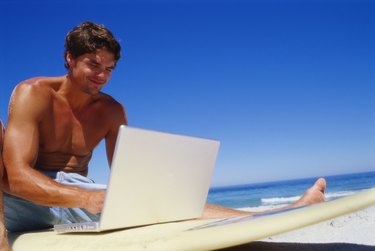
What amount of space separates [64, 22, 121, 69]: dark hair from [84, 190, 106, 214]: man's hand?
896 millimetres

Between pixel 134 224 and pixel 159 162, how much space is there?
0.78 feet

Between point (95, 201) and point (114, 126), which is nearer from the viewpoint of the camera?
point (95, 201)

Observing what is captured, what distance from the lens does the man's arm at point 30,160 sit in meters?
1.45

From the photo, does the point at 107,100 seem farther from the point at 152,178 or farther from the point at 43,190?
the point at 152,178

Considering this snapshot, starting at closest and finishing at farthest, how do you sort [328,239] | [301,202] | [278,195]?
[301,202] < [328,239] < [278,195]

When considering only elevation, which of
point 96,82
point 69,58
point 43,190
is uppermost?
point 69,58

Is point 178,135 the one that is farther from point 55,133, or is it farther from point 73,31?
point 73,31

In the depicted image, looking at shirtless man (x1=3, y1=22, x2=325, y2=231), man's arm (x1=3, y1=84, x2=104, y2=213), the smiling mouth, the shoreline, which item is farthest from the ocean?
man's arm (x1=3, y1=84, x2=104, y2=213)

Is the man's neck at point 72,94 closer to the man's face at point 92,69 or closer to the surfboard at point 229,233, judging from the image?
the man's face at point 92,69

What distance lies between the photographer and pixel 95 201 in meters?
1.36

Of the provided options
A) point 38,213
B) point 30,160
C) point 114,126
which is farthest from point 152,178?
point 114,126

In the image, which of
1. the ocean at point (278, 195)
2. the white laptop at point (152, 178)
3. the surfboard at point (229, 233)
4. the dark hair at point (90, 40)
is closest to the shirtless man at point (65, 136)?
the dark hair at point (90, 40)

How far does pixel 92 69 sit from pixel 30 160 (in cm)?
59

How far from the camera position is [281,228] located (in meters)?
0.87
